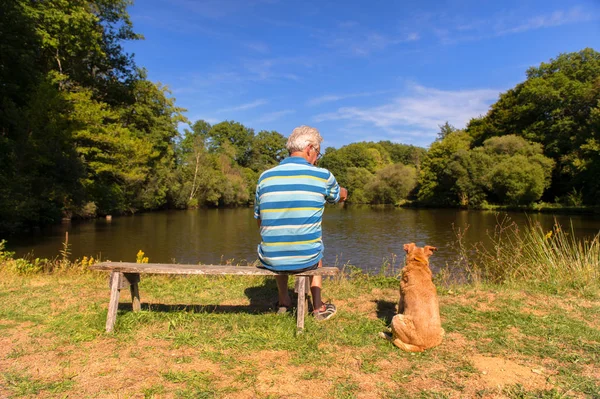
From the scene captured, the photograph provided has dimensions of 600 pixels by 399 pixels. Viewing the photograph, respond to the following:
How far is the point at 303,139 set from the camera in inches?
125

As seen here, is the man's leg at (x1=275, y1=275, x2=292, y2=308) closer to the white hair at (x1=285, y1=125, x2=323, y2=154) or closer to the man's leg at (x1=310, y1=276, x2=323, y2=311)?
the man's leg at (x1=310, y1=276, x2=323, y2=311)

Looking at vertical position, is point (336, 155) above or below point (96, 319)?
above

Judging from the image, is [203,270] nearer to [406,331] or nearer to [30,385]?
[30,385]

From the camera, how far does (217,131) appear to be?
77562 mm

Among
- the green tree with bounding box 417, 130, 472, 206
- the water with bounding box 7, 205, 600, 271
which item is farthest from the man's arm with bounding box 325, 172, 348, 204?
the green tree with bounding box 417, 130, 472, 206

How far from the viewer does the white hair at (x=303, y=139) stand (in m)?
3.17

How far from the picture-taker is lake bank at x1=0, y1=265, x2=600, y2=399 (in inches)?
88.3

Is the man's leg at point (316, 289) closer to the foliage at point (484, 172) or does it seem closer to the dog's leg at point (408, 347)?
the dog's leg at point (408, 347)

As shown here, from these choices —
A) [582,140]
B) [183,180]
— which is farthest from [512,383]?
[183,180]

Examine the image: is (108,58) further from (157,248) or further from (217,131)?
(217,131)

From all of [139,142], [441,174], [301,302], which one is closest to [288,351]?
[301,302]

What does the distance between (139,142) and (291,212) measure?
26666 millimetres

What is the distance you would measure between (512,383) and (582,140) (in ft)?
121

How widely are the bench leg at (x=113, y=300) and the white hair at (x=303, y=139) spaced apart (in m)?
1.91
